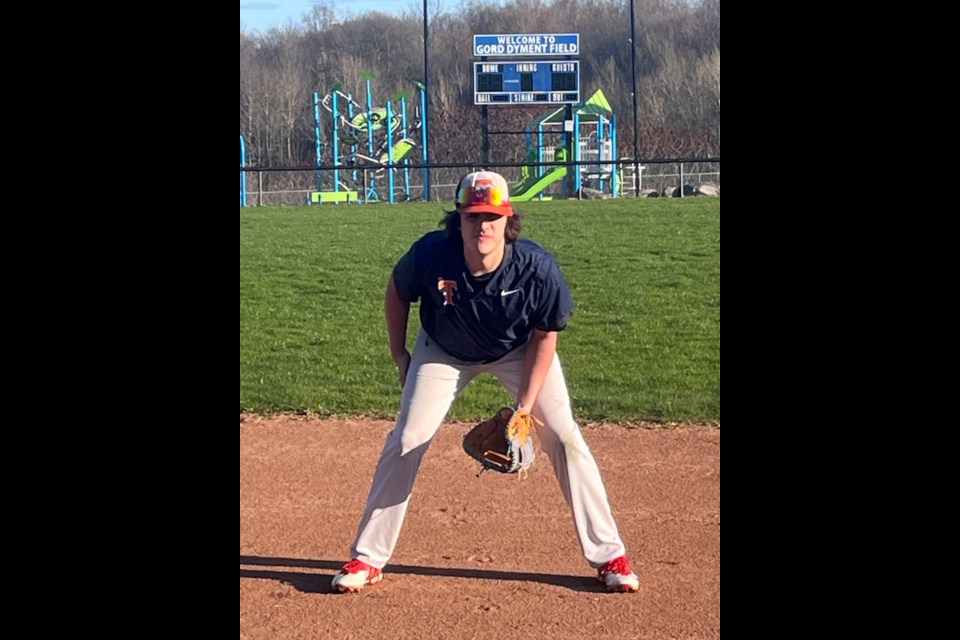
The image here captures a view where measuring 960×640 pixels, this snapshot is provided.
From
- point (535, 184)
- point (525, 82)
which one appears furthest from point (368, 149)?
point (535, 184)

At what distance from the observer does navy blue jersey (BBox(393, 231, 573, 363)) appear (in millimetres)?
4883

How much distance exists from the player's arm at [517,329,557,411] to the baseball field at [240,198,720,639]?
2.86 ft

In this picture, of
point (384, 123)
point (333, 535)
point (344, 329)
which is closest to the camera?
point (333, 535)

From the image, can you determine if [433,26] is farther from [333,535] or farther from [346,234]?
[333,535]

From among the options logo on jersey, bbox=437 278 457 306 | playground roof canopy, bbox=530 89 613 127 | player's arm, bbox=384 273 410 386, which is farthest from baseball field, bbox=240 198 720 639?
playground roof canopy, bbox=530 89 613 127

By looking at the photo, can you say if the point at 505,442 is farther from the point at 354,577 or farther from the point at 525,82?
the point at 525,82

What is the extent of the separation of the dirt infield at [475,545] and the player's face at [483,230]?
4.95ft

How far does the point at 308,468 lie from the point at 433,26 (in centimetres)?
5283

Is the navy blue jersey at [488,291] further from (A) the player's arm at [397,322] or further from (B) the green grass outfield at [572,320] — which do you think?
(B) the green grass outfield at [572,320]

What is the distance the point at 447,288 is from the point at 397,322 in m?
0.35
